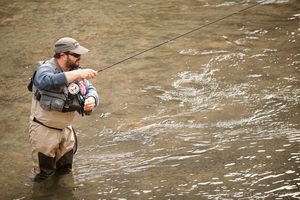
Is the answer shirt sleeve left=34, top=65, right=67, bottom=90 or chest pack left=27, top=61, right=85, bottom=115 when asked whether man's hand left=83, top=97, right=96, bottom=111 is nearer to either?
chest pack left=27, top=61, right=85, bottom=115

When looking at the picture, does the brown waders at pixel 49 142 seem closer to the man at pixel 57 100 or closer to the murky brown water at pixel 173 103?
the man at pixel 57 100

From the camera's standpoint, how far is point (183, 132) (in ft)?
18.9

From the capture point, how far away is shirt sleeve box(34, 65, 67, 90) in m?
4.29

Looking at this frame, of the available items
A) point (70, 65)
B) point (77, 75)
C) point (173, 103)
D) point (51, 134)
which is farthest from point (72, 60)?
point (173, 103)

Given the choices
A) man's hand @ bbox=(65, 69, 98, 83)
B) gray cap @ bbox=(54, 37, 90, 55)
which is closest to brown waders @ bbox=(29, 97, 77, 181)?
man's hand @ bbox=(65, 69, 98, 83)

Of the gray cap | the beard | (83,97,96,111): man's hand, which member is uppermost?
the gray cap

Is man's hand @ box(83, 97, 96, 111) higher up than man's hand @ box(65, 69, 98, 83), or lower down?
lower down

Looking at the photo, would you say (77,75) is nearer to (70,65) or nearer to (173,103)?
(70,65)

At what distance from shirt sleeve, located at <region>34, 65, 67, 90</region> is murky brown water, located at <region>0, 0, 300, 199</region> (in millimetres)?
1212

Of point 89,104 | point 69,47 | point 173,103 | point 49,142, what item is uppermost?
point 69,47

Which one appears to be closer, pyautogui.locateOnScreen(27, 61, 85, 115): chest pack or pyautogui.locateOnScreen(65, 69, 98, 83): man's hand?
pyautogui.locateOnScreen(65, 69, 98, 83): man's hand

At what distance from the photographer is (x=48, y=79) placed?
4.30 m

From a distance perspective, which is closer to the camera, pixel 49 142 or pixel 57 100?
pixel 57 100

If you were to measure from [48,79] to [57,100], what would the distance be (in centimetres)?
23
